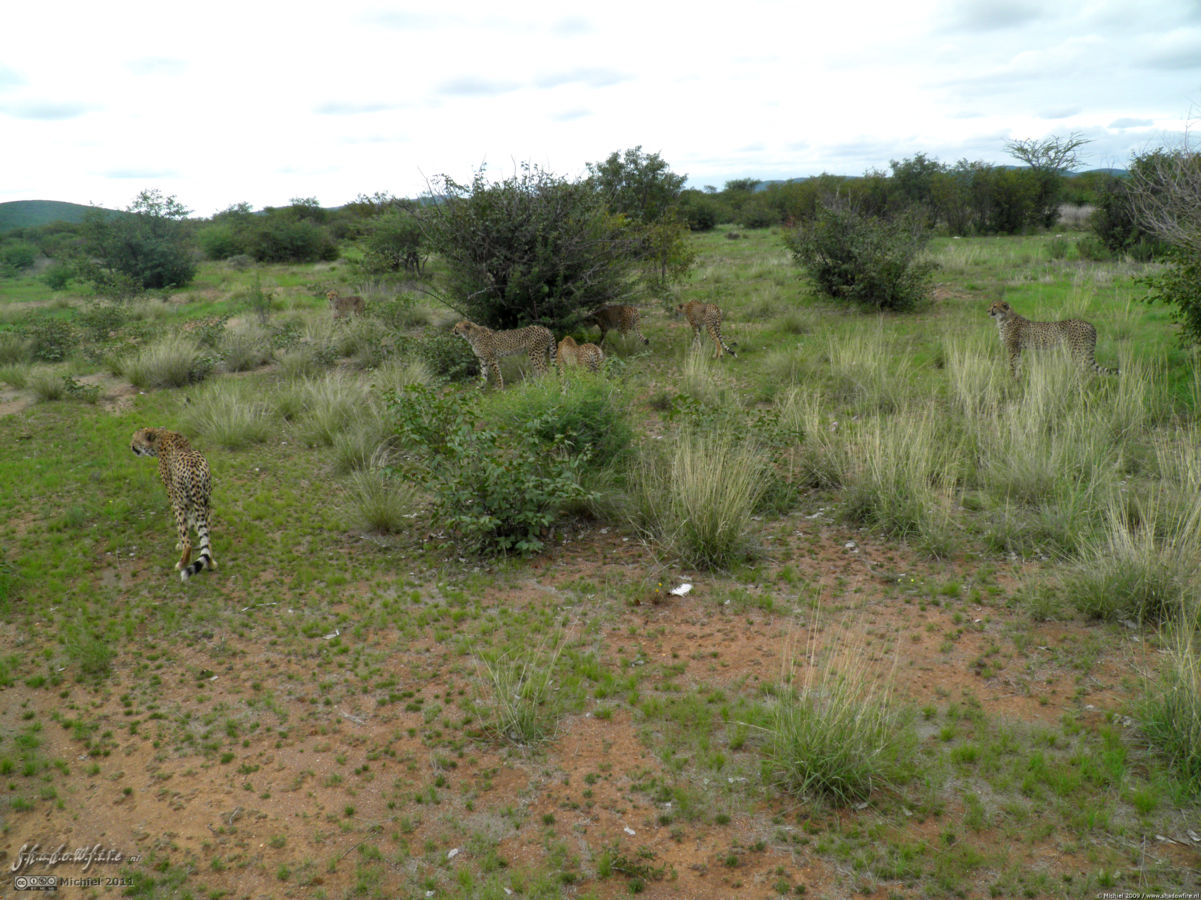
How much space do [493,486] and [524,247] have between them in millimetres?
7368

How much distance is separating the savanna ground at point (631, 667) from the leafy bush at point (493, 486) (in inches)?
9.5

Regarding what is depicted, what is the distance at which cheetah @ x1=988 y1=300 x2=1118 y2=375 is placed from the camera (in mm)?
9570

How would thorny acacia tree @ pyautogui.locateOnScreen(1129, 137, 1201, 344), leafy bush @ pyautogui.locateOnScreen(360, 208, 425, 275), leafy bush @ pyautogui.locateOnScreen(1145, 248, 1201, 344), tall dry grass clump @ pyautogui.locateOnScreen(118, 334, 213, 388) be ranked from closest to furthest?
1. thorny acacia tree @ pyautogui.locateOnScreen(1129, 137, 1201, 344)
2. leafy bush @ pyautogui.locateOnScreen(1145, 248, 1201, 344)
3. tall dry grass clump @ pyautogui.locateOnScreen(118, 334, 213, 388)
4. leafy bush @ pyautogui.locateOnScreen(360, 208, 425, 275)

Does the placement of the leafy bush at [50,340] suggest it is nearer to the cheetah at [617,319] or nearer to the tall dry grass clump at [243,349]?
the tall dry grass clump at [243,349]

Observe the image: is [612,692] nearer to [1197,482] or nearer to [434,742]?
[434,742]

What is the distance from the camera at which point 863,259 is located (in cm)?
1516

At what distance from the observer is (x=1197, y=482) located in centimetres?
557

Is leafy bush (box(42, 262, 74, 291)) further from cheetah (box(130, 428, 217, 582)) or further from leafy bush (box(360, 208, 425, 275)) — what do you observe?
cheetah (box(130, 428, 217, 582))

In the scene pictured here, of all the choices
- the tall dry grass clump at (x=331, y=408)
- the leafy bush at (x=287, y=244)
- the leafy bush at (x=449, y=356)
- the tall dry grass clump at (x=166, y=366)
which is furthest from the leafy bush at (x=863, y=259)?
the leafy bush at (x=287, y=244)

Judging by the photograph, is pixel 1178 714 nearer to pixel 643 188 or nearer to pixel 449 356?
pixel 449 356

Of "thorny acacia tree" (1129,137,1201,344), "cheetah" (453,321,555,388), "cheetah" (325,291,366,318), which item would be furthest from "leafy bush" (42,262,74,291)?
"thorny acacia tree" (1129,137,1201,344)

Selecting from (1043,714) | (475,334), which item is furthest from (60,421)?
(1043,714)

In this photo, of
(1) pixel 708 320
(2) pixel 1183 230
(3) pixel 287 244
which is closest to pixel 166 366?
(1) pixel 708 320

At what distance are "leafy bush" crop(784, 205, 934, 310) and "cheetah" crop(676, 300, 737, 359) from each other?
3709 millimetres
